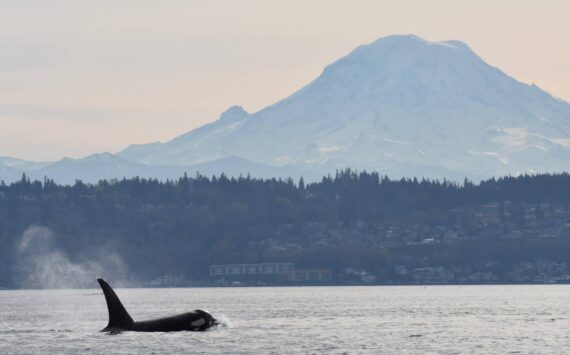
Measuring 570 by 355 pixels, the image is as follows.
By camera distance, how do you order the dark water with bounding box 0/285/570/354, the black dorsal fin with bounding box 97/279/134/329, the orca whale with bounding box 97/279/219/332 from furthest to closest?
the orca whale with bounding box 97/279/219/332
the black dorsal fin with bounding box 97/279/134/329
the dark water with bounding box 0/285/570/354

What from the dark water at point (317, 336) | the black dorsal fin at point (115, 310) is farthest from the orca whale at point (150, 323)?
the dark water at point (317, 336)

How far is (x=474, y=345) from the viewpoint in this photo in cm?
13338

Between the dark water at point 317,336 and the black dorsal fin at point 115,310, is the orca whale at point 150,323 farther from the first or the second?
the dark water at point 317,336

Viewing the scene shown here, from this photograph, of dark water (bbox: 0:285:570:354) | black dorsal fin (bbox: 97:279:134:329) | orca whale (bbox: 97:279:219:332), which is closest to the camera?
dark water (bbox: 0:285:570:354)

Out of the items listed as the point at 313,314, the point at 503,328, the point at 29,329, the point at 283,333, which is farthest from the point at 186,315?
the point at 313,314

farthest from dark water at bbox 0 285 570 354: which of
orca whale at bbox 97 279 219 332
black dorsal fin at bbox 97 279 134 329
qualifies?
black dorsal fin at bbox 97 279 134 329

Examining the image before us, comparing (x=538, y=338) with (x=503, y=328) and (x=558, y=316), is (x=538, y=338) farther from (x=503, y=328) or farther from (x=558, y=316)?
(x=558, y=316)

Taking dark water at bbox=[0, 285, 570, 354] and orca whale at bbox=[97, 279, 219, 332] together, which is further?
orca whale at bbox=[97, 279, 219, 332]

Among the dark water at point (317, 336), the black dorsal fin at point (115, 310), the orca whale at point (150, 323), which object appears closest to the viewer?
the dark water at point (317, 336)

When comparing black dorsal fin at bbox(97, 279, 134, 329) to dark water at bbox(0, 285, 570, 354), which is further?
black dorsal fin at bbox(97, 279, 134, 329)

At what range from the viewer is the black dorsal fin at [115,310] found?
134 meters

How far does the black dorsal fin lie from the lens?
13362 centimetres

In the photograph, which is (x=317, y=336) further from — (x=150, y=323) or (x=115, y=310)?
(x=115, y=310)

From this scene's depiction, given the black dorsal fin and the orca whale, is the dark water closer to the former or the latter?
the orca whale
